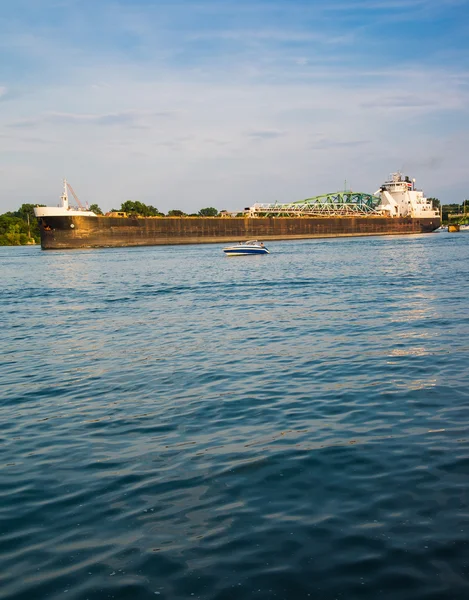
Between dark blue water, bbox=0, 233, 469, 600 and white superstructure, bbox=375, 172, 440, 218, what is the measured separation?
127 metres

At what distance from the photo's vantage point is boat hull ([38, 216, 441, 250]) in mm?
101875

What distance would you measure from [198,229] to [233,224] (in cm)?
719

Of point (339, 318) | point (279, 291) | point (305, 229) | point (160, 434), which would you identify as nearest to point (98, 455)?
point (160, 434)

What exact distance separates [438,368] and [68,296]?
1042 inches

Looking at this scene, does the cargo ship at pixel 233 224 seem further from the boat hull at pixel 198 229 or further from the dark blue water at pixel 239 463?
the dark blue water at pixel 239 463

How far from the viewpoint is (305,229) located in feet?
425

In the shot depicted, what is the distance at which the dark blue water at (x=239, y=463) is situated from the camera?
6012mm

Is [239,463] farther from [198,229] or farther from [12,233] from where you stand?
[12,233]

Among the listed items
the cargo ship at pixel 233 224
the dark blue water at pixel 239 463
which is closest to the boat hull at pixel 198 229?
the cargo ship at pixel 233 224

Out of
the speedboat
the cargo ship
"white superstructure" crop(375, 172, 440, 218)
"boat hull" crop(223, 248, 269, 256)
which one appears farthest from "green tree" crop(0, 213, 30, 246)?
the speedboat

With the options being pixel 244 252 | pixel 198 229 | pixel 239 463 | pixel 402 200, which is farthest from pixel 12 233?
pixel 239 463

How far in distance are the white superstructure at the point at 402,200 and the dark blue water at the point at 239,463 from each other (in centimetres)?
12655

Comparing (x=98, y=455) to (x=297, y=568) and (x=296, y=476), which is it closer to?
(x=296, y=476)

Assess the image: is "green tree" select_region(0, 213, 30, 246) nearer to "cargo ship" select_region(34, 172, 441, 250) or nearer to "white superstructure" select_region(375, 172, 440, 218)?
"cargo ship" select_region(34, 172, 441, 250)
